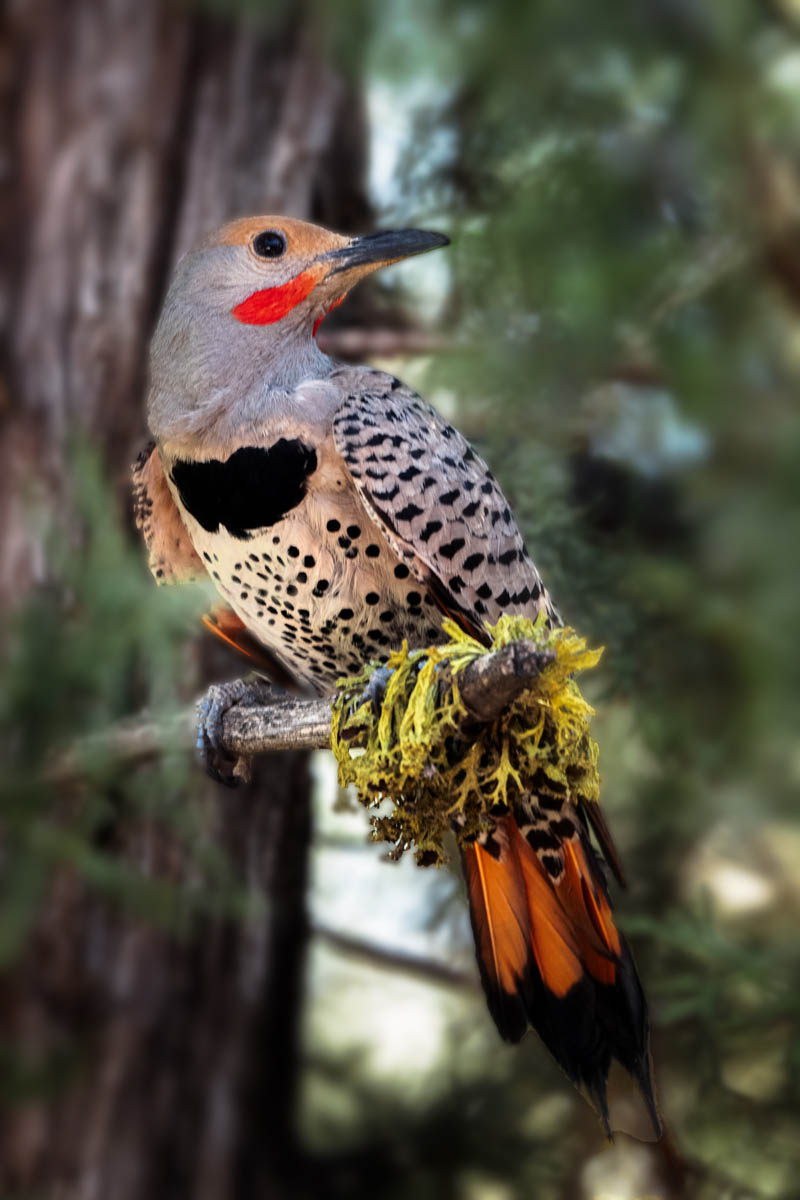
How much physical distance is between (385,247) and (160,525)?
0.58 m

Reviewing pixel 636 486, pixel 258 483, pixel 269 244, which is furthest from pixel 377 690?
pixel 636 486

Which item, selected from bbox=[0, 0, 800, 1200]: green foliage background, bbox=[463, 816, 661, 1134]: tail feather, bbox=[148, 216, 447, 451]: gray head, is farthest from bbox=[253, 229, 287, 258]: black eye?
bbox=[463, 816, 661, 1134]: tail feather

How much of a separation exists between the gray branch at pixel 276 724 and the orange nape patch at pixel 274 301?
0.61m

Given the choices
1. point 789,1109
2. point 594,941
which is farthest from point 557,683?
point 789,1109

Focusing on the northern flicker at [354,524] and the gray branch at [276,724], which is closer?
the gray branch at [276,724]

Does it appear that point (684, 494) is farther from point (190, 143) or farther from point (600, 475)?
point (190, 143)

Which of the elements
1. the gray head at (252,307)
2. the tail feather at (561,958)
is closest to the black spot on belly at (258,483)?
the gray head at (252,307)

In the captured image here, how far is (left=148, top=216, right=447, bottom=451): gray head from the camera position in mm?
1694

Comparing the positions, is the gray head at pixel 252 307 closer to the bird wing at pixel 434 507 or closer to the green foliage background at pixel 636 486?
the bird wing at pixel 434 507

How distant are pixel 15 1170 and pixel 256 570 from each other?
6.72 ft

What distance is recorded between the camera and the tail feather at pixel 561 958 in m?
1.50

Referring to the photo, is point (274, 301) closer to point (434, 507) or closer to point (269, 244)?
point (269, 244)

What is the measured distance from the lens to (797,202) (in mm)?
3049

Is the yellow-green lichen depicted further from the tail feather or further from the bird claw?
the tail feather
